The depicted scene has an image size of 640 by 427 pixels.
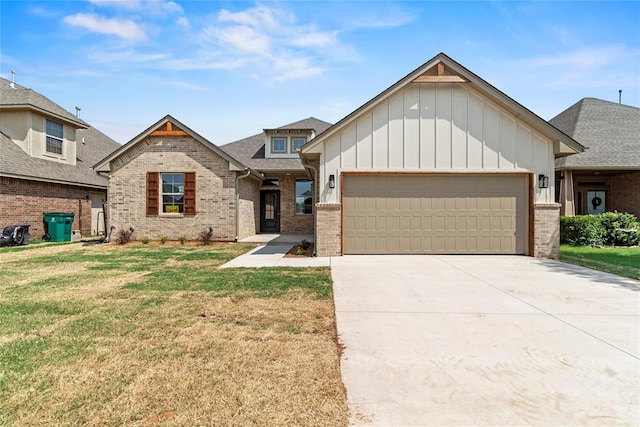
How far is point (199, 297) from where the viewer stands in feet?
19.1

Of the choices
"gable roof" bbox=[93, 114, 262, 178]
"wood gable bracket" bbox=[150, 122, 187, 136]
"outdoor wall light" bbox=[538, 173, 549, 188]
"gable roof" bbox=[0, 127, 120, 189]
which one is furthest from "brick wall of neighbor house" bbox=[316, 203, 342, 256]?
"gable roof" bbox=[0, 127, 120, 189]

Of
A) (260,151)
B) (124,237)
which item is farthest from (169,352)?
(260,151)

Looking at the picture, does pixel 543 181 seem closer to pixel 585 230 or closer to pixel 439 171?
pixel 439 171

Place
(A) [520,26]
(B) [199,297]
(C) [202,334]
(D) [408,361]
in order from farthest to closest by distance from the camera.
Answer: (A) [520,26], (B) [199,297], (C) [202,334], (D) [408,361]

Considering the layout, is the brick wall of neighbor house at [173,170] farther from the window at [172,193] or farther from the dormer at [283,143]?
the dormer at [283,143]

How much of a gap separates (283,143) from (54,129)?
A: 431 inches

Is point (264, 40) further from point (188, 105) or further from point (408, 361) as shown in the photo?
point (408, 361)

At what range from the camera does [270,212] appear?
19.8 meters

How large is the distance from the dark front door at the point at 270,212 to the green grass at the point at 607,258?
43.1 ft

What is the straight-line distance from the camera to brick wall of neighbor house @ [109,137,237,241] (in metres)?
14.8

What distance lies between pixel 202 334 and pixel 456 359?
275cm

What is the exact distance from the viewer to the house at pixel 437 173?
1050 centimetres

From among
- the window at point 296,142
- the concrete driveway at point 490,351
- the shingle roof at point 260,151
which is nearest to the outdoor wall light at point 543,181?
the concrete driveway at point 490,351

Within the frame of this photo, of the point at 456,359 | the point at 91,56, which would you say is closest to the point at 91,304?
the point at 456,359
